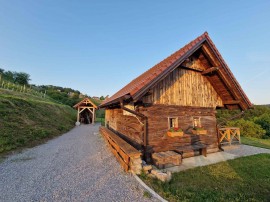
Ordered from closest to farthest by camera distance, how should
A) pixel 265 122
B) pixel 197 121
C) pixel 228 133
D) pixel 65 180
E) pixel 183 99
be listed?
pixel 65 180 → pixel 183 99 → pixel 197 121 → pixel 228 133 → pixel 265 122

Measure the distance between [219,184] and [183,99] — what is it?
13.2ft

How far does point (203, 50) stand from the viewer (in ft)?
23.9

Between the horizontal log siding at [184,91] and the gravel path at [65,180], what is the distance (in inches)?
130

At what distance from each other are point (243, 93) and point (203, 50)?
128 inches

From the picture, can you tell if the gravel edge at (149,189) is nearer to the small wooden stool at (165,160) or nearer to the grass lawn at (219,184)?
the grass lawn at (219,184)

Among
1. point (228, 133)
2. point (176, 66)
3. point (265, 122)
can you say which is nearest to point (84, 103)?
point (228, 133)

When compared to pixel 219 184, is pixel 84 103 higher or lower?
higher

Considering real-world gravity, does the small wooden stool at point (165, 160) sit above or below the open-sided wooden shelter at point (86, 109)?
below

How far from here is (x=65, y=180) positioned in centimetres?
460

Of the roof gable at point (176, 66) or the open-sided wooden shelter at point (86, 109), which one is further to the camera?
the open-sided wooden shelter at point (86, 109)

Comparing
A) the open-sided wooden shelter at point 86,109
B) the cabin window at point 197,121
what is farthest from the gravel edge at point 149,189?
the open-sided wooden shelter at point 86,109

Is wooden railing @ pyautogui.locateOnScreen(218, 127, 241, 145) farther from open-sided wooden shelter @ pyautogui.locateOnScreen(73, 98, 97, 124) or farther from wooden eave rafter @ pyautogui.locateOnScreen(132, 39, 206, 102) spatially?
open-sided wooden shelter @ pyautogui.locateOnScreen(73, 98, 97, 124)

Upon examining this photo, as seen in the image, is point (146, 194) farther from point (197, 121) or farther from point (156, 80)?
point (197, 121)

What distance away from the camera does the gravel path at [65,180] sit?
3.71 m
